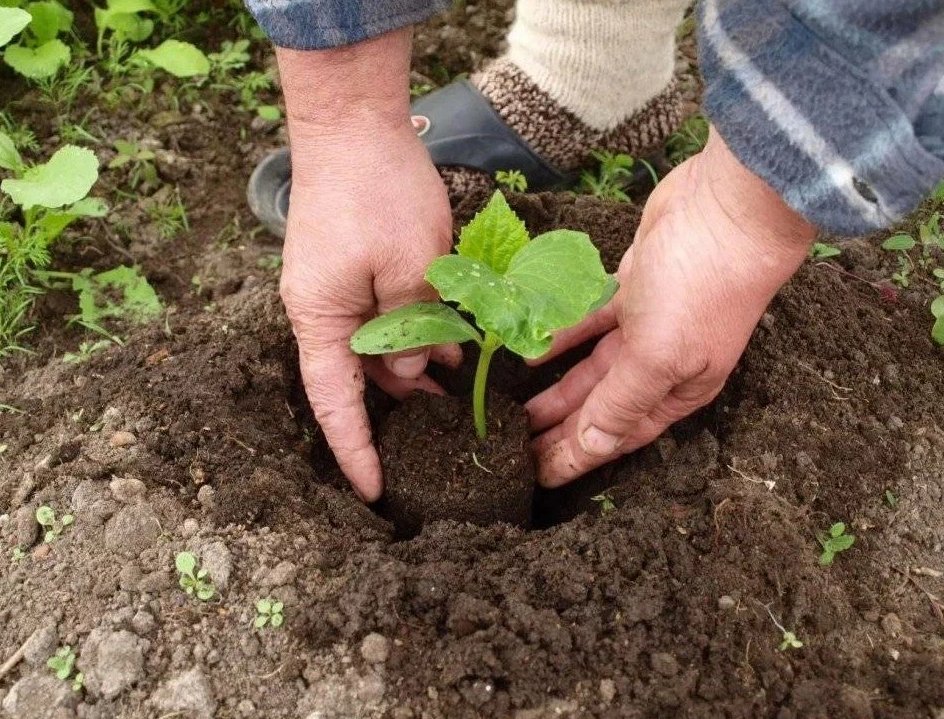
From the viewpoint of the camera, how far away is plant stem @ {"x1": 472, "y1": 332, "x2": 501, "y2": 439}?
5.82 ft

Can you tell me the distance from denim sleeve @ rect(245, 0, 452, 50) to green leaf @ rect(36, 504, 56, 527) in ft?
3.22

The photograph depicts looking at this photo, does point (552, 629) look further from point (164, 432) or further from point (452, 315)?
point (164, 432)

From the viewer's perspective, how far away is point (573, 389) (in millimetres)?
2057

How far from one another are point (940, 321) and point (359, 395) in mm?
1335

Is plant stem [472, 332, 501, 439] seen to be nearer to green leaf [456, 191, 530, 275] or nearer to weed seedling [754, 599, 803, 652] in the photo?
green leaf [456, 191, 530, 275]

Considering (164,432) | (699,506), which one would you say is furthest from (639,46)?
(164,432)

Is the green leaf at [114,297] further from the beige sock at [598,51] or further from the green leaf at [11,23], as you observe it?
the beige sock at [598,51]

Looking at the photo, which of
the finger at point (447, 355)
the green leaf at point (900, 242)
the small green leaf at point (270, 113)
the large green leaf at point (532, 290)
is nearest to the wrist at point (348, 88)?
the large green leaf at point (532, 290)

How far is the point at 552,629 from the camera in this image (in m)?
1.53

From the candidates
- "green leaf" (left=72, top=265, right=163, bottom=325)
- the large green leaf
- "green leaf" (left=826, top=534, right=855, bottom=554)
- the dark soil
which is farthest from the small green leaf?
"green leaf" (left=826, top=534, right=855, bottom=554)

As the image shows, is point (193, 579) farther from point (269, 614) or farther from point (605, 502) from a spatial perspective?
point (605, 502)

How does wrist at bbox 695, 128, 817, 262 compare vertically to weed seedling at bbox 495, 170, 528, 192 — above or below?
above

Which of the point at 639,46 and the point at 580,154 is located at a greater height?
the point at 639,46

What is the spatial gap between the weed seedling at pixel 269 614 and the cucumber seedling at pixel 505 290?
1.55ft
